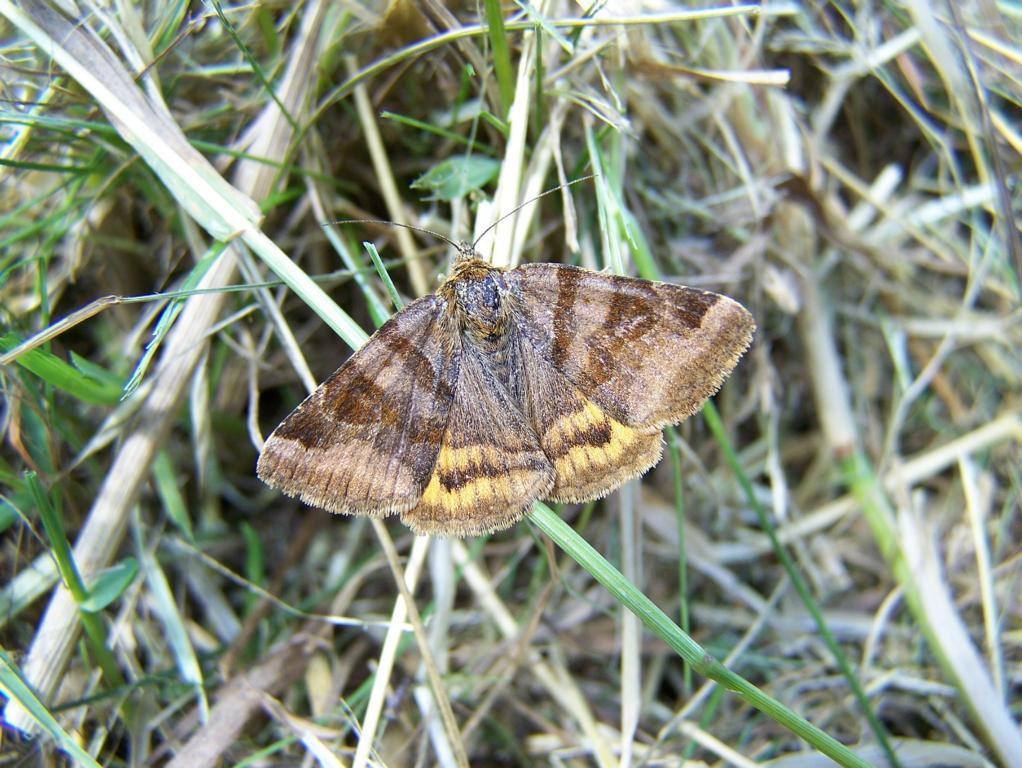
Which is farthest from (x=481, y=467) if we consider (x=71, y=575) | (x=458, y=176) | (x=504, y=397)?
(x=71, y=575)

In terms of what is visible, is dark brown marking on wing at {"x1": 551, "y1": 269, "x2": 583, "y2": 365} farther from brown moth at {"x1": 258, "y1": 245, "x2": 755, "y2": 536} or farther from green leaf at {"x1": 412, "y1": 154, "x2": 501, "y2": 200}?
green leaf at {"x1": 412, "y1": 154, "x2": 501, "y2": 200}

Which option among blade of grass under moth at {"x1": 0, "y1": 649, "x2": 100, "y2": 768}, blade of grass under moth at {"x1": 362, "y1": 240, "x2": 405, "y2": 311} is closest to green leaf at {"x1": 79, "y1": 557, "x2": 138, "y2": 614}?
blade of grass under moth at {"x1": 0, "y1": 649, "x2": 100, "y2": 768}

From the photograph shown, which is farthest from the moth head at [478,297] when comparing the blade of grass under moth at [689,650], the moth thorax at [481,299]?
the blade of grass under moth at [689,650]

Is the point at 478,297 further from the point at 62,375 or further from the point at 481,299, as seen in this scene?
the point at 62,375

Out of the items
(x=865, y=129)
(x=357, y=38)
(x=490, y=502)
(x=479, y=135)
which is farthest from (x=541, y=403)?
(x=865, y=129)

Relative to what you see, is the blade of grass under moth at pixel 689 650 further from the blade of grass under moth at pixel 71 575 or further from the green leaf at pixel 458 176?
the blade of grass under moth at pixel 71 575

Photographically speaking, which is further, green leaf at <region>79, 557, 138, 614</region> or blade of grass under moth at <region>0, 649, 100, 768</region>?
green leaf at <region>79, 557, 138, 614</region>
